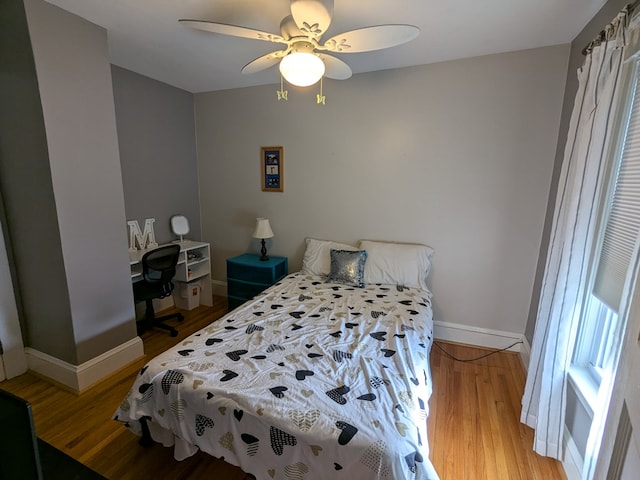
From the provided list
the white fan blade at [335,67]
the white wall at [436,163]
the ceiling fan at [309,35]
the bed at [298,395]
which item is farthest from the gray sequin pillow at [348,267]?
the ceiling fan at [309,35]

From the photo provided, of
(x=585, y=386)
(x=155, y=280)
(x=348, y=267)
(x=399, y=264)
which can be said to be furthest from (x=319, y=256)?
(x=585, y=386)

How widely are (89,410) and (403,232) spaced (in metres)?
2.78

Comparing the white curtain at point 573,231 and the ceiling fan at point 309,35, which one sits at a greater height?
the ceiling fan at point 309,35

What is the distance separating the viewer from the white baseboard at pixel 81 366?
2125 mm

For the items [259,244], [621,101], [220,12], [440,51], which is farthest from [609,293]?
[259,244]

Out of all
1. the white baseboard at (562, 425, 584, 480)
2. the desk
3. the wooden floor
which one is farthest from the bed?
the desk

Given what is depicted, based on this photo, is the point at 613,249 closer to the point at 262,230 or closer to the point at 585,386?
the point at 585,386

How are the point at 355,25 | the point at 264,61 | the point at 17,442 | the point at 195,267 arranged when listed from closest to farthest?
the point at 17,442 < the point at 264,61 < the point at 355,25 < the point at 195,267

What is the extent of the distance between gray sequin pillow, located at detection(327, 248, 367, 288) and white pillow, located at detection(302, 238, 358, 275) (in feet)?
0.47

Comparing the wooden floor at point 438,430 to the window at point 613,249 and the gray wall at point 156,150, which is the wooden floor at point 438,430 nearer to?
the window at point 613,249

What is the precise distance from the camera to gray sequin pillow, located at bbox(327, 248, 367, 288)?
9.11 feet

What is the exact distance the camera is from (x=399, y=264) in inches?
108

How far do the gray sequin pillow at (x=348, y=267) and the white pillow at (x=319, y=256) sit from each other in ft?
0.47

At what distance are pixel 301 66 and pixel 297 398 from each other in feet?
5.15
